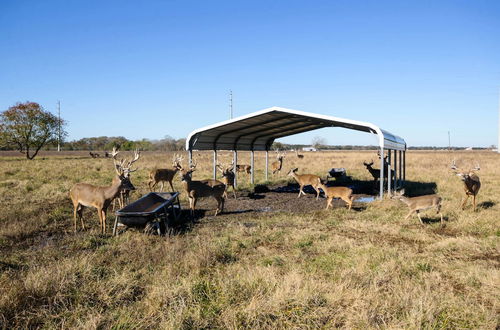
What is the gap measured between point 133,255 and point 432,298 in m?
5.34

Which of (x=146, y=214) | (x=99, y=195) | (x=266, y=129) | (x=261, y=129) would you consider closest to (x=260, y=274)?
(x=146, y=214)

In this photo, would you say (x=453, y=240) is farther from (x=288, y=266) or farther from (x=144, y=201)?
(x=144, y=201)

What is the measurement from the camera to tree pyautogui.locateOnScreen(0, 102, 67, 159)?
43844mm

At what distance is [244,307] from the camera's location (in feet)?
15.2

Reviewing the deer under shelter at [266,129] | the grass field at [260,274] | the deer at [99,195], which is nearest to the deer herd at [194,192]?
the deer at [99,195]

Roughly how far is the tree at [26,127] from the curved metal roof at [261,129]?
35204 mm

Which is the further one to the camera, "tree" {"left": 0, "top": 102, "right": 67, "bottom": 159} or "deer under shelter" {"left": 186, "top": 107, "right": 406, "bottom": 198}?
"tree" {"left": 0, "top": 102, "right": 67, "bottom": 159}

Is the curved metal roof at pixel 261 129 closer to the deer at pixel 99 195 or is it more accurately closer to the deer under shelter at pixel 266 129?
the deer under shelter at pixel 266 129

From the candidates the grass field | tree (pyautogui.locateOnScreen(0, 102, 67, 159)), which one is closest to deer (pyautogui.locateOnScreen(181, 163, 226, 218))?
the grass field

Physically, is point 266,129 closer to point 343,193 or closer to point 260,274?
point 343,193

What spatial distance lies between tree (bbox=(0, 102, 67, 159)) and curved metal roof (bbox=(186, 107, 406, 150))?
35.2 meters

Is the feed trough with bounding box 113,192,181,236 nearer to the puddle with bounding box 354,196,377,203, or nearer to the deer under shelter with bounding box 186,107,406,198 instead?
the deer under shelter with bounding box 186,107,406,198

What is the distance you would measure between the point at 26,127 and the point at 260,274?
48659mm

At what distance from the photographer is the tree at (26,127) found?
43.8m
